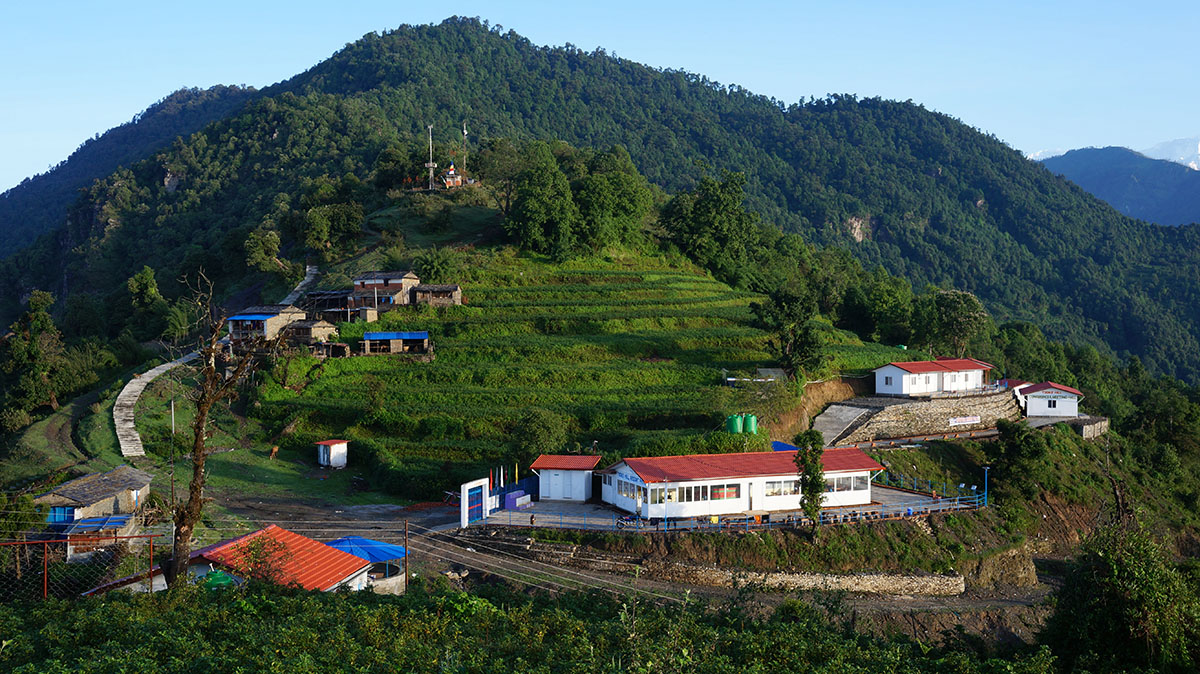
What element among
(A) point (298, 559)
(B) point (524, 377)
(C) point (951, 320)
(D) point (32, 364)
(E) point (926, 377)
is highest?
(C) point (951, 320)

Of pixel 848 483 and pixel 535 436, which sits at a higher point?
pixel 535 436

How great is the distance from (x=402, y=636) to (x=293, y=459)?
1088 inches

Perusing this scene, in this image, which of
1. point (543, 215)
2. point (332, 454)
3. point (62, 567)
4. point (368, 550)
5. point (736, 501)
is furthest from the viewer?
point (543, 215)

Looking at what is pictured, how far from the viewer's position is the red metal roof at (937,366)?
43.2 meters

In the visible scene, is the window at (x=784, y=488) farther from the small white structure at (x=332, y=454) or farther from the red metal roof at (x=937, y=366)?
the small white structure at (x=332, y=454)

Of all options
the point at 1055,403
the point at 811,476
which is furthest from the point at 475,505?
the point at 1055,403

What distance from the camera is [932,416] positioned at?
41.9 metres

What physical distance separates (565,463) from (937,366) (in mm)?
22369

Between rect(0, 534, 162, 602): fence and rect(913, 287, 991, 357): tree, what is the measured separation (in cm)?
4592

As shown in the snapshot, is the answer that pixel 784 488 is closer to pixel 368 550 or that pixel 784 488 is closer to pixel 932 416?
pixel 932 416

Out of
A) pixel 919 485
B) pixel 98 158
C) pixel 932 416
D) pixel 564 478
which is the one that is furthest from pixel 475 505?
pixel 98 158

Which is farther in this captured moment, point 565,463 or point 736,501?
point 565,463

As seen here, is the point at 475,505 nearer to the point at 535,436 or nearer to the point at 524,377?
the point at 535,436

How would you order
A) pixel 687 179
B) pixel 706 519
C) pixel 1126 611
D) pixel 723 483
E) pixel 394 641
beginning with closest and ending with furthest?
pixel 394 641 → pixel 1126 611 → pixel 706 519 → pixel 723 483 → pixel 687 179
